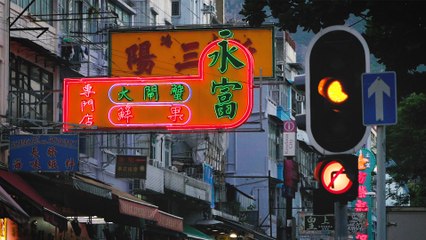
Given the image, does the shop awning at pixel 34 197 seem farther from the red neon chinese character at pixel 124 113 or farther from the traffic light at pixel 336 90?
the traffic light at pixel 336 90

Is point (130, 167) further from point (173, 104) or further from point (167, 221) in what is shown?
point (173, 104)

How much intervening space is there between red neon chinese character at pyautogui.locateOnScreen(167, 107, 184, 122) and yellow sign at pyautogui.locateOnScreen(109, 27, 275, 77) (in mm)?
1559

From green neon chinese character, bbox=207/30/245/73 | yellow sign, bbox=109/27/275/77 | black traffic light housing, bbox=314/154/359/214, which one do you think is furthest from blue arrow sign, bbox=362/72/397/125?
yellow sign, bbox=109/27/275/77

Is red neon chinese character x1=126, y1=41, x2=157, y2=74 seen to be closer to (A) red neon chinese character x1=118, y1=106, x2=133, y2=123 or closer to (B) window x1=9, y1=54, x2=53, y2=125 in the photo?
(A) red neon chinese character x1=118, y1=106, x2=133, y2=123

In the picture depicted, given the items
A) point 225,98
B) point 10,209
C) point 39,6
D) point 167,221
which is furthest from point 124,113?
point 10,209

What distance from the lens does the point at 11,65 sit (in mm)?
23891

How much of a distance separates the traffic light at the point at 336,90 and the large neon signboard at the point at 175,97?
615 inches

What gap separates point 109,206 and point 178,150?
17517 millimetres

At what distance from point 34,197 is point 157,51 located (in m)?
7.14

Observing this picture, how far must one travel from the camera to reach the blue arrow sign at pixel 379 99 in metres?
9.10

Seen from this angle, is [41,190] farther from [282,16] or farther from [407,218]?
[282,16]

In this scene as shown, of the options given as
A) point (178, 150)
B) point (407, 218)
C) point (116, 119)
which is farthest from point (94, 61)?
point (178, 150)

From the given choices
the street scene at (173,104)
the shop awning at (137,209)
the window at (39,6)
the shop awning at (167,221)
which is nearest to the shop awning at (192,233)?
the street scene at (173,104)

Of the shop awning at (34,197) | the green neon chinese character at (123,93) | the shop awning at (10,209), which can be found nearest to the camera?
the shop awning at (10,209)
